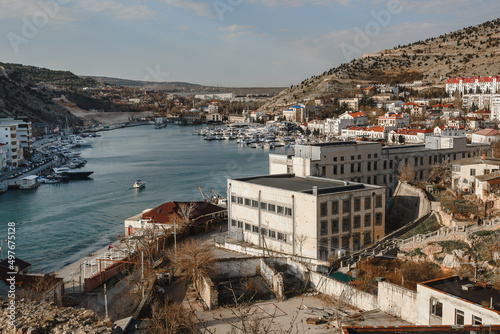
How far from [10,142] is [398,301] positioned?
1215 inches

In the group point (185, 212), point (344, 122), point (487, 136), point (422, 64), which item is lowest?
point (185, 212)

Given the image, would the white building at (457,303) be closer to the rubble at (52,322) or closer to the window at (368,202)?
the rubble at (52,322)

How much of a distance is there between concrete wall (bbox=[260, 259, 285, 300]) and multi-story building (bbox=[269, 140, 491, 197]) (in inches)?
201

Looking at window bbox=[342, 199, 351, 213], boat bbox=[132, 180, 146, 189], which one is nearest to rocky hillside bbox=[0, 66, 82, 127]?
boat bbox=[132, 180, 146, 189]

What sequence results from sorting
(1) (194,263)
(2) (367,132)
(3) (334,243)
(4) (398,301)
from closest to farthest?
(4) (398,301) < (1) (194,263) < (3) (334,243) < (2) (367,132)

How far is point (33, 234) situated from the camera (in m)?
17.6

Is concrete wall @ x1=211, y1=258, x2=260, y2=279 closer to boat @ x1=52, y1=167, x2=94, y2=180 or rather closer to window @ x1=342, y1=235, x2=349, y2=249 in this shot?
window @ x1=342, y1=235, x2=349, y2=249

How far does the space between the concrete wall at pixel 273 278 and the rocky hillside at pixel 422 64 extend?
6435 centimetres

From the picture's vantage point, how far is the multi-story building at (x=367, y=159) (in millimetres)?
16344

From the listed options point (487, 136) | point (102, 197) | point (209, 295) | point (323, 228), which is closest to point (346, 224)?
point (323, 228)

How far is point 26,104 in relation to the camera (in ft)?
217

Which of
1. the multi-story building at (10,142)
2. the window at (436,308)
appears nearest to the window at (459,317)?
the window at (436,308)

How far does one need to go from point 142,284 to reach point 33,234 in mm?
9073

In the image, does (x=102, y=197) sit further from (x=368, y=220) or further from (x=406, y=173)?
(x=368, y=220)
